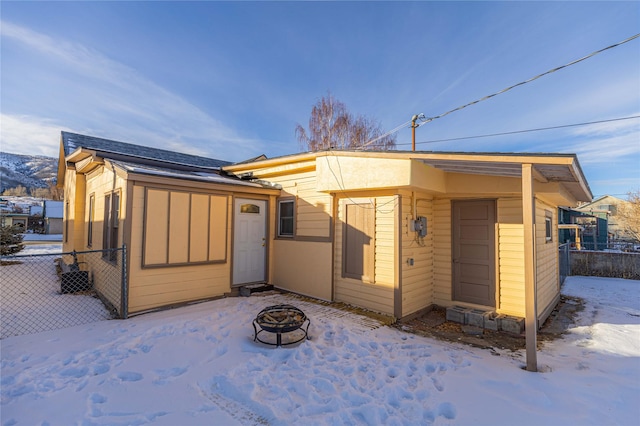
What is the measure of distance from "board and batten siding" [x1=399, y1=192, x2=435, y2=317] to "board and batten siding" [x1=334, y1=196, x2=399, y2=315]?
0.23 m

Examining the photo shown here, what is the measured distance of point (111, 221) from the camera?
6305 millimetres

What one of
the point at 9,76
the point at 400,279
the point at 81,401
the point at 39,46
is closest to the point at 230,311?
the point at 81,401

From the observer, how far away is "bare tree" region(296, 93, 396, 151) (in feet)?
59.1

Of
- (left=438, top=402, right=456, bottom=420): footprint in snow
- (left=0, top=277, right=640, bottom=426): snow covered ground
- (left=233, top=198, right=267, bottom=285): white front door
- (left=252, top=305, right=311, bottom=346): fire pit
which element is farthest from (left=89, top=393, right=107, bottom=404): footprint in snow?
(left=233, top=198, right=267, bottom=285): white front door

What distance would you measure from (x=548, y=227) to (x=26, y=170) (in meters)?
158

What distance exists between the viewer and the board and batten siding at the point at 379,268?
18.1 feet

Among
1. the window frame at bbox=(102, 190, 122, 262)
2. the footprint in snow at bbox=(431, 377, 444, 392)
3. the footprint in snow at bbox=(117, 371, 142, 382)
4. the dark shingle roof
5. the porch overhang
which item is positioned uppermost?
the dark shingle roof

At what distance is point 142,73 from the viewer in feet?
32.1

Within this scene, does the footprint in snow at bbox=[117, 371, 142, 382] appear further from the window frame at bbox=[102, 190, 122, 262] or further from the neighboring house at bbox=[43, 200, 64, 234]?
the neighboring house at bbox=[43, 200, 64, 234]

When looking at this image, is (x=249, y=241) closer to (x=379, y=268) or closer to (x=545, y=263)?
(x=379, y=268)

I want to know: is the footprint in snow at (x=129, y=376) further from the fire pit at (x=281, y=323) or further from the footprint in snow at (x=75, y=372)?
the fire pit at (x=281, y=323)

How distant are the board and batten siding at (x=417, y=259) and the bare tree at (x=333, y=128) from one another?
40.4ft

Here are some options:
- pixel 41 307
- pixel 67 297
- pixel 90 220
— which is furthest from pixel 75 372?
pixel 90 220

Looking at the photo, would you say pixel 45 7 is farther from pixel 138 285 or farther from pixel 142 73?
pixel 138 285
